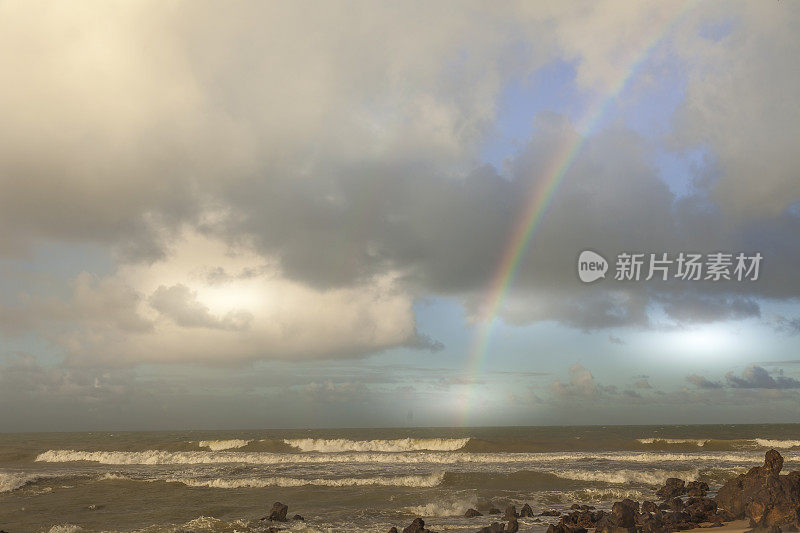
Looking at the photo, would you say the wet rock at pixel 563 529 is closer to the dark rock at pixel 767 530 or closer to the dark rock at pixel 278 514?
the dark rock at pixel 767 530

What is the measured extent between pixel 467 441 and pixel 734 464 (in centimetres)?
2544

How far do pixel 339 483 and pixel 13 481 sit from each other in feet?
70.0

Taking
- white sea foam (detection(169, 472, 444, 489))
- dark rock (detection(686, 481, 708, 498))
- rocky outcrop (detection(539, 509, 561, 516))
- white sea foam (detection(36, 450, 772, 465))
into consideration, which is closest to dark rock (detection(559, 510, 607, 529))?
rocky outcrop (detection(539, 509, 561, 516))

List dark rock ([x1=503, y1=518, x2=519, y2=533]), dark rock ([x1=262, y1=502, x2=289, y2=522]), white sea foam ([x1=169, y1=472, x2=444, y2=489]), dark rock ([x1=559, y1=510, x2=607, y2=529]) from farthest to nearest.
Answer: white sea foam ([x1=169, y1=472, x2=444, y2=489]) → dark rock ([x1=262, y1=502, x2=289, y2=522]) → dark rock ([x1=559, y1=510, x2=607, y2=529]) → dark rock ([x1=503, y1=518, x2=519, y2=533])

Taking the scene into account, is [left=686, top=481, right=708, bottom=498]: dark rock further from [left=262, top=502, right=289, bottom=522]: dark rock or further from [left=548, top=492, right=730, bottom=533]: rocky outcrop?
[left=262, top=502, right=289, bottom=522]: dark rock

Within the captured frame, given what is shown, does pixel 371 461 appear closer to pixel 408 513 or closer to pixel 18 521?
pixel 408 513

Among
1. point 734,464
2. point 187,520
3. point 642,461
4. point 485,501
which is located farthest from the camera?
point 642,461

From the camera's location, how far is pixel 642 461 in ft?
142

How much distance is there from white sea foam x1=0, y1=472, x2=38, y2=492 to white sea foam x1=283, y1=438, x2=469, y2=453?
1055 inches

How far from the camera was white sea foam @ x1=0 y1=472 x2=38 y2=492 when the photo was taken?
3409 cm

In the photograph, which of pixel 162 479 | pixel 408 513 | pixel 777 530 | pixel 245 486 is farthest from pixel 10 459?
pixel 777 530

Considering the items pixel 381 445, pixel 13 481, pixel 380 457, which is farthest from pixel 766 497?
pixel 381 445

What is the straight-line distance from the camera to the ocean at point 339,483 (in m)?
23.0

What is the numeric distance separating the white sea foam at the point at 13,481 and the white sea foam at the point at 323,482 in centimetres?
993
